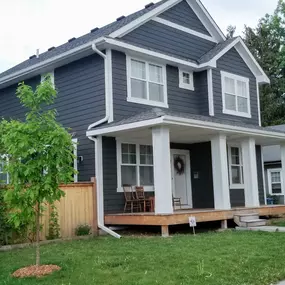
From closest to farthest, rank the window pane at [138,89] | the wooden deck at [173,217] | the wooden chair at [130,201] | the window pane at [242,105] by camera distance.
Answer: the wooden deck at [173,217]
the wooden chair at [130,201]
the window pane at [138,89]
the window pane at [242,105]

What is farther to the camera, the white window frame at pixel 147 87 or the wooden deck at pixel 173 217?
the white window frame at pixel 147 87

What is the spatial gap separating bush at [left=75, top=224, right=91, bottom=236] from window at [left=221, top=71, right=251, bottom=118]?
22.5 feet

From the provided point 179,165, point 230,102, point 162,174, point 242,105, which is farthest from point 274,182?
point 162,174

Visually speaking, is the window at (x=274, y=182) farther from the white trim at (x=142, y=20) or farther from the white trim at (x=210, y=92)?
the white trim at (x=142, y=20)

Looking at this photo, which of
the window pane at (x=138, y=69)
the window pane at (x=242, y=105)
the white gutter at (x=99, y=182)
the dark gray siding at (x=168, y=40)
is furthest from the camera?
the window pane at (x=242, y=105)

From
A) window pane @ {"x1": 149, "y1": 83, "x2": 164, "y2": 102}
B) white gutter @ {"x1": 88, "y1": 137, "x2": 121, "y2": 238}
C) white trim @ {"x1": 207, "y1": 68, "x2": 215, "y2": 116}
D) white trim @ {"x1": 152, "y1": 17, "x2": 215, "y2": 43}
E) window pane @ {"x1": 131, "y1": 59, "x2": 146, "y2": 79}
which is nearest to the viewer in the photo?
white gutter @ {"x1": 88, "y1": 137, "x2": 121, "y2": 238}

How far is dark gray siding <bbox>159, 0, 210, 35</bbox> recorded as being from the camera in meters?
14.9

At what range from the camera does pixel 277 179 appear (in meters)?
23.1

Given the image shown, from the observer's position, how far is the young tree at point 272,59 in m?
Result: 34.6

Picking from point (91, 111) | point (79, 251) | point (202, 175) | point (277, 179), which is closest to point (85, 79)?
point (91, 111)

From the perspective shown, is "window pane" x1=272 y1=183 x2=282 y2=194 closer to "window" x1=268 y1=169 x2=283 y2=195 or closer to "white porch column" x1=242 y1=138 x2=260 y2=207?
"window" x1=268 y1=169 x2=283 y2=195

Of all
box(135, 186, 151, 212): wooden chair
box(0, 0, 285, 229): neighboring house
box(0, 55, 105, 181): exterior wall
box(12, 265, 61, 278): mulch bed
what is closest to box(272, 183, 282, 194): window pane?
box(0, 0, 285, 229): neighboring house

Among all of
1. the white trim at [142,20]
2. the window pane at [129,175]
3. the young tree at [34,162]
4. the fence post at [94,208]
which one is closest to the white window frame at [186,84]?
the white trim at [142,20]

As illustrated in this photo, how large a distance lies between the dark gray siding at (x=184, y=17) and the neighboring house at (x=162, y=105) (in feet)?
0.12
